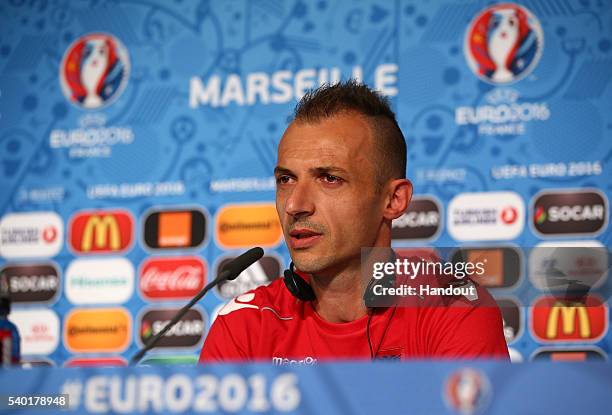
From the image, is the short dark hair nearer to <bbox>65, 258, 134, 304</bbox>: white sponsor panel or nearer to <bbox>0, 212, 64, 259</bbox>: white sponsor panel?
<bbox>65, 258, 134, 304</bbox>: white sponsor panel

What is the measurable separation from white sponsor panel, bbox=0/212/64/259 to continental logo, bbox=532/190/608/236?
65.7 inches

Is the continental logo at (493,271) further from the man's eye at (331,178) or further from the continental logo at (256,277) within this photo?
the continental logo at (256,277)

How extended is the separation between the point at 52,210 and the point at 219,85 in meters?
0.77

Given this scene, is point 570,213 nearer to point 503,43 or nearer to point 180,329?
point 503,43

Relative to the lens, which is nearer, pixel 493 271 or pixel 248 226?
pixel 493 271

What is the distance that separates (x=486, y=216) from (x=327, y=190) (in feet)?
3.79

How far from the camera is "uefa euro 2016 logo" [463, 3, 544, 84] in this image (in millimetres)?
2703

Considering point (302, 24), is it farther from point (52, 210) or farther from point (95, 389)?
point (95, 389)

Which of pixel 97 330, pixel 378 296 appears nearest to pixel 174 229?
pixel 97 330

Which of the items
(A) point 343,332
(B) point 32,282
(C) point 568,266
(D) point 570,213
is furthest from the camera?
(B) point 32,282

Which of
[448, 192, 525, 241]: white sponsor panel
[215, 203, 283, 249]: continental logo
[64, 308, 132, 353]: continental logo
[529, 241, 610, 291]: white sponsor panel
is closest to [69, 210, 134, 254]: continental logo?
[64, 308, 132, 353]: continental logo

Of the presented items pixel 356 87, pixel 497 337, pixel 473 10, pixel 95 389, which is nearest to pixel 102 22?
pixel 473 10

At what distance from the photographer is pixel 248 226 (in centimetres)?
288

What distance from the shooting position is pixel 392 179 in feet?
5.56
